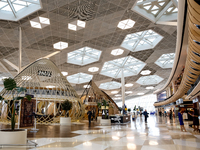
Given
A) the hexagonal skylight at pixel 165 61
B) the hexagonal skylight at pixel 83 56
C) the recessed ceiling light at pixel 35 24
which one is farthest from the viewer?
the hexagonal skylight at pixel 165 61

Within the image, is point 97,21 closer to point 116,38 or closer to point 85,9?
point 85,9

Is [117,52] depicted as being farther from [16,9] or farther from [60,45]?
[16,9]

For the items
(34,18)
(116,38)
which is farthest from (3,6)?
(116,38)

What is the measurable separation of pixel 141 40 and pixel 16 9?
18.1 m

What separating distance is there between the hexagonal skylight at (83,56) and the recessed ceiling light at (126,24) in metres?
9.05

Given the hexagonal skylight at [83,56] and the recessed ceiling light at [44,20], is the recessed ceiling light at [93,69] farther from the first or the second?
the recessed ceiling light at [44,20]

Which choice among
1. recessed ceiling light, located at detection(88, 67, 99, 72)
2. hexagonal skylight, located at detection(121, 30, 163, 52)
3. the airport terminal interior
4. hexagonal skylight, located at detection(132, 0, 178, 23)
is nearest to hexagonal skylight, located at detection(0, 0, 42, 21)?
the airport terminal interior

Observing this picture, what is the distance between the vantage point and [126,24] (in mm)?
20406

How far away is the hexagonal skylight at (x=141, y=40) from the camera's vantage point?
83.9 feet

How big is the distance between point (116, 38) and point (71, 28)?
6.81 meters

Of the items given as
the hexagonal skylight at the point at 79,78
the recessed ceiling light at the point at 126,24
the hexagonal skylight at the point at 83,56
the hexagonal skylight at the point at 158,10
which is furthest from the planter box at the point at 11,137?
the hexagonal skylight at the point at 79,78

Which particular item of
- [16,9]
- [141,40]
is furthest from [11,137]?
[141,40]

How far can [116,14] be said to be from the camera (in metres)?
18.0

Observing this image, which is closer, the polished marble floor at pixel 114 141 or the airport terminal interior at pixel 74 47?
the polished marble floor at pixel 114 141
